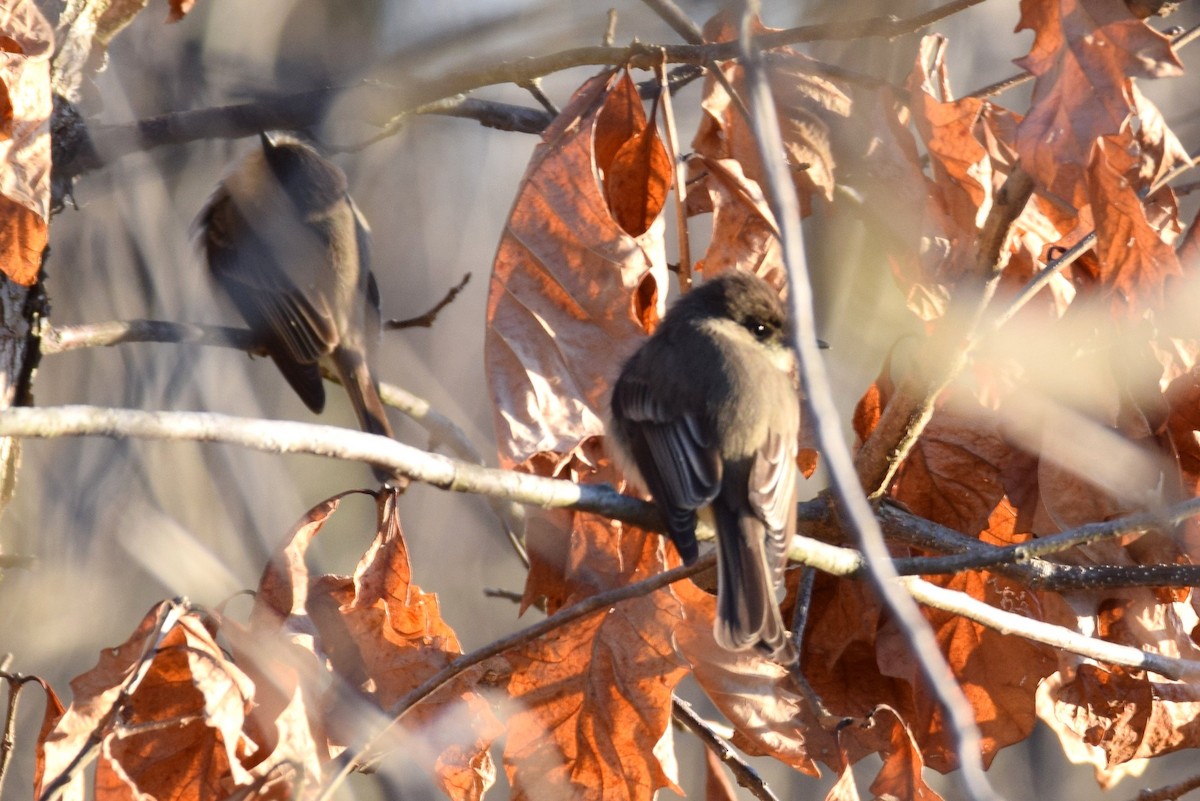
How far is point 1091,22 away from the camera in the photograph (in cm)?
216

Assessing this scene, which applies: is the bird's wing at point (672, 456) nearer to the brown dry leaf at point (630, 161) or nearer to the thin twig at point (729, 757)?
the thin twig at point (729, 757)

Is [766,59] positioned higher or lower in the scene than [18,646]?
higher

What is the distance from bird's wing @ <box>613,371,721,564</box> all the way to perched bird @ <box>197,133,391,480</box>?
4.96 feet

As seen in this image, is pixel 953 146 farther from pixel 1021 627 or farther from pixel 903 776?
pixel 903 776

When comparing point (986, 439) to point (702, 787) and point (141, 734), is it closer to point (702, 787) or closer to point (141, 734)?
point (141, 734)

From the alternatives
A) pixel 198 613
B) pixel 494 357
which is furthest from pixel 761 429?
pixel 198 613

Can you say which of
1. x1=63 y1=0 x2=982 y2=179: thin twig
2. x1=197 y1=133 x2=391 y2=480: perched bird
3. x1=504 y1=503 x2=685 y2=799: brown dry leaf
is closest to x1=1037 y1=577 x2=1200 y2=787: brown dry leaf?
x1=504 y1=503 x2=685 y2=799: brown dry leaf

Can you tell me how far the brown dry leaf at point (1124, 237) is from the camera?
2.16 metres

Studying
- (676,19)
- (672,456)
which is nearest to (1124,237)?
(672,456)

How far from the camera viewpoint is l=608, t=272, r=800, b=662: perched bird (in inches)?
101

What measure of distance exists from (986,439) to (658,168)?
1.05 m

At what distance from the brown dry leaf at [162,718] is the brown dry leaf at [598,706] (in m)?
0.60

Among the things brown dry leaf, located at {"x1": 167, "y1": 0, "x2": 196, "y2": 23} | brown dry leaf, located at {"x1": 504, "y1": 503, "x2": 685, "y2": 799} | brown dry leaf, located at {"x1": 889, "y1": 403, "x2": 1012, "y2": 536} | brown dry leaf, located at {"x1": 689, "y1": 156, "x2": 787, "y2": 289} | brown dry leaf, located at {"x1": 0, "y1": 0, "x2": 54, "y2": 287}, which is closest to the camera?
brown dry leaf, located at {"x1": 0, "y1": 0, "x2": 54, "y2": 287}

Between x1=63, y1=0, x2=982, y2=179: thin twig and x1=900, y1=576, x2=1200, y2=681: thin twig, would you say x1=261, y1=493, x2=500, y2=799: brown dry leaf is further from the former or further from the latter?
x1=63, y1=0, x2=982, y2=179: thin twig
